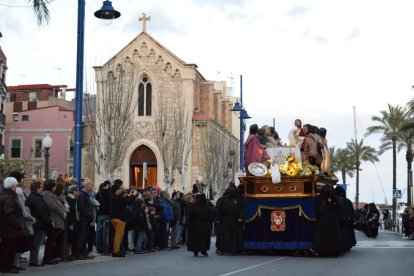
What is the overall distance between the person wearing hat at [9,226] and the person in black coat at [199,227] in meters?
6.34

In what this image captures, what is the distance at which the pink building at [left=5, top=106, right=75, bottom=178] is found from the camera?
73625 millimetres

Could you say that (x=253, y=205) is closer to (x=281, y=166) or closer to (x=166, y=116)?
(x=281, y=166)

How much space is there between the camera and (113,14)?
2019cm

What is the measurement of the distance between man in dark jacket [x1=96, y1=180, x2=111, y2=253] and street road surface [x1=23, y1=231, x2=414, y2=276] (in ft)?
4.78

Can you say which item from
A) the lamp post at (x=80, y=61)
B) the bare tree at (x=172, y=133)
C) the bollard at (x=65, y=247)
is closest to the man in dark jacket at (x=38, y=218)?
the bollard at (x=65, y=247)

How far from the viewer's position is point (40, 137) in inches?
2931

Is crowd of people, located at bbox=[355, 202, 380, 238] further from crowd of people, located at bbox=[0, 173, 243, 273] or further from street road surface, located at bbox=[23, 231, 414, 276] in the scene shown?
street road surface, located at bbox=[23, 231, 414, 276]

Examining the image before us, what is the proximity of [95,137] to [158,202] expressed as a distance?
109ft

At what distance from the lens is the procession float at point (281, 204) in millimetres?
19438

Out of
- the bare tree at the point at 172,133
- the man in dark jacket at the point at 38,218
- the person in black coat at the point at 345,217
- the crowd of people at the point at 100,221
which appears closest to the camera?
the crowd of people at the point at 100,221

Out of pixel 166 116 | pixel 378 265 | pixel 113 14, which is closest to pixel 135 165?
pixel 166 116

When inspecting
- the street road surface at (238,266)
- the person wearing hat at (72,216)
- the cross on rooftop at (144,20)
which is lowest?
the street road surface at (238,266)

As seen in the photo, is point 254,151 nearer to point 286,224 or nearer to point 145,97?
point 286,224

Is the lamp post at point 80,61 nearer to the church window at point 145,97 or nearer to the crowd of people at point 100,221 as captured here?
the crowd of people at point 100,221
